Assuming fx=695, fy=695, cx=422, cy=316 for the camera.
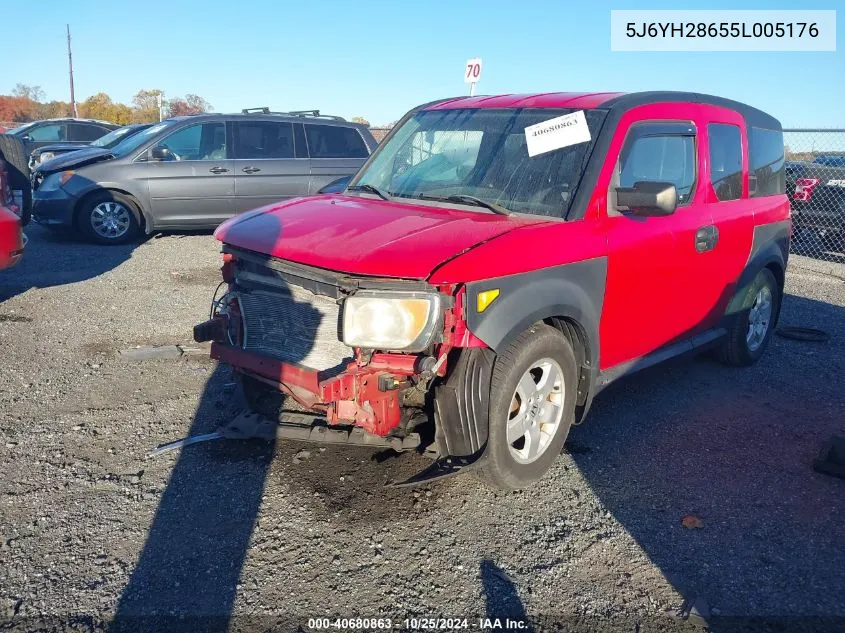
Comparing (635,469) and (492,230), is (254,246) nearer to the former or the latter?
(492,230)

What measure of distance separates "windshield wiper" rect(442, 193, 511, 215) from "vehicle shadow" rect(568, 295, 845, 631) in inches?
54.5

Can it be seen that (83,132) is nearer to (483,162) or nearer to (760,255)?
(483,162)

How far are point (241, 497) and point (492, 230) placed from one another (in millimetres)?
1836

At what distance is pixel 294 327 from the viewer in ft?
11.9

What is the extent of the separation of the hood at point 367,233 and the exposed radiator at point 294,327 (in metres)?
0.26

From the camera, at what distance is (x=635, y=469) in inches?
156

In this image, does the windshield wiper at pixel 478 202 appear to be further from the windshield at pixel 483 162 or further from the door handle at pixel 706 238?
the door handle at pixel 706 238

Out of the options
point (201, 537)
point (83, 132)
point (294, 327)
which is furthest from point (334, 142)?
point (83, 132)

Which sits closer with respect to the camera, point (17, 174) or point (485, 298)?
point (485, 298)

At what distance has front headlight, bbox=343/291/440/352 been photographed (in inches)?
120

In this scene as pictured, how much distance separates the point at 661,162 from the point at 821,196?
8.47 meters

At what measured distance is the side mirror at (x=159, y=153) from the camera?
32.9ft

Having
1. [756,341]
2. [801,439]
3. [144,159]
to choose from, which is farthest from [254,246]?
[144,159]

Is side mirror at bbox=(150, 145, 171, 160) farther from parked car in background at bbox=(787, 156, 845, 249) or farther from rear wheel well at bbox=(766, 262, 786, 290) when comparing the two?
parked car in background at bbox=(787, 156, 845, 249)
